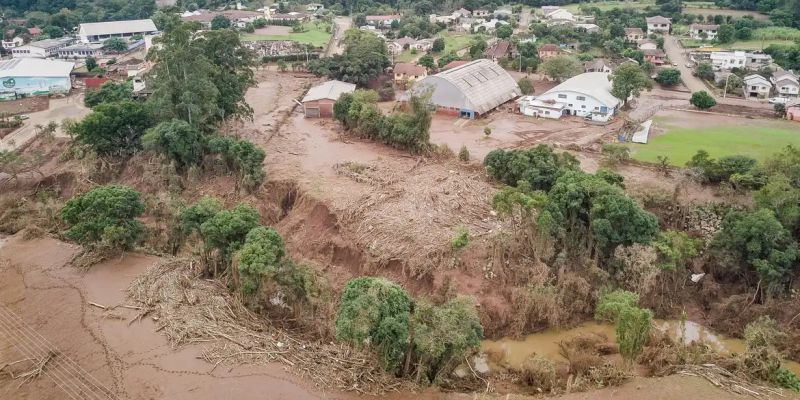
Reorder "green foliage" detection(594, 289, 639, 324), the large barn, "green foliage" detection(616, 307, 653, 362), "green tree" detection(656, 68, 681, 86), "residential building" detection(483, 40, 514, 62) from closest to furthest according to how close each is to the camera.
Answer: "green foliage" detection(616, 307, 653, 362) → "green foliage" detection(594, 289, 639, 324) → the large barn → "green tree" detection(656, 68, 681, 86) → "residential building" detection(483, 40, 514, 62)

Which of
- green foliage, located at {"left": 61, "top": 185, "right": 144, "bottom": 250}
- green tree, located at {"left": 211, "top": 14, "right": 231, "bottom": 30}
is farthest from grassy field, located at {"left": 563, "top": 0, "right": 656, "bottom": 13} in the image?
green foliage, located at {"left": 61, "top": 185, "right": 144, "bottom": 250}

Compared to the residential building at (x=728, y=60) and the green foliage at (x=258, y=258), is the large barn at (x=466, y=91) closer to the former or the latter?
the green foliage at (x=258, y=258)

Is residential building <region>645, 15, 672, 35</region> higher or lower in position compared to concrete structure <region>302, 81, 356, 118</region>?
higher

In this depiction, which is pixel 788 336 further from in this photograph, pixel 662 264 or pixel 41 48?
pixel 41 48

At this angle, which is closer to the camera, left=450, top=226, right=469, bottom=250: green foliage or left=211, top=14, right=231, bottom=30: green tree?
left=450, top=226, right=469, bottom=250: green foliage

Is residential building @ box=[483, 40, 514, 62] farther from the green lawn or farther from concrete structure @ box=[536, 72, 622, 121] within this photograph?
the green lawn

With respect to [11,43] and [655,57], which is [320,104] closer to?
[655,57]

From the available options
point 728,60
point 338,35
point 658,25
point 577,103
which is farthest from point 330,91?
point 658,25
